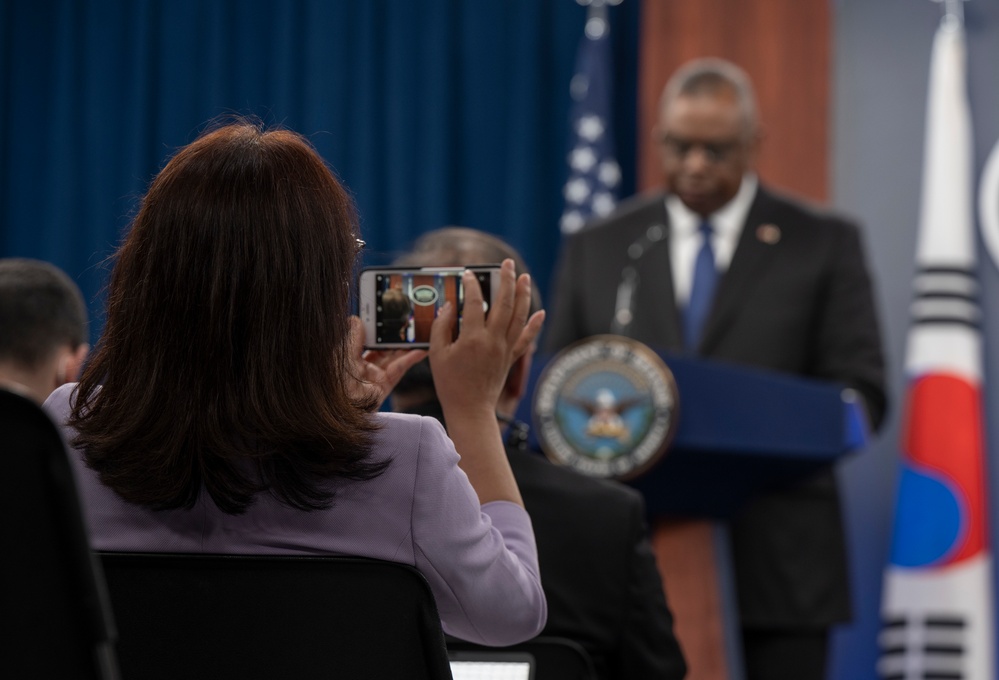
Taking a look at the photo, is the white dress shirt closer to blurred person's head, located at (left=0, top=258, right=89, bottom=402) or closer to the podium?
the podium

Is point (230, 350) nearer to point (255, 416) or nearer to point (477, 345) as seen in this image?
point (255, 416)

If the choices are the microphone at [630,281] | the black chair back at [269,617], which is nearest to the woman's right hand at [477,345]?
the black chair back at [269,617]

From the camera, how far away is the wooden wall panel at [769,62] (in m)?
5.46

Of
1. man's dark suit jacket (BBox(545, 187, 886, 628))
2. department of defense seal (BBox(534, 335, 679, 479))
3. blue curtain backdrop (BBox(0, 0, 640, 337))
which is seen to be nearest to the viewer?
department of defense seal (BBox(534, 335, 679, 479))

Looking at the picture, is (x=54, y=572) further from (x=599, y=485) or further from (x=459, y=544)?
(x=599, y=485)

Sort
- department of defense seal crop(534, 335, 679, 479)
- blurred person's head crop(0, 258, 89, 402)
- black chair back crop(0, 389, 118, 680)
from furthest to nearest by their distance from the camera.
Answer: department of defense seal crop(534, 335, 679, 479)
blurred person's head crop(0, 258, 89, 402)
black chair back crop(0, 389, 118, 680)

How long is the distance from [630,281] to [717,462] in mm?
1063

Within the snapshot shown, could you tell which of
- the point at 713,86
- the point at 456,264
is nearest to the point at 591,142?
the point at 713,86

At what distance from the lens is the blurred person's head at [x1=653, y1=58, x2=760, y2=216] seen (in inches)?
154

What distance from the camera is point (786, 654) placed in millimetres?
3432

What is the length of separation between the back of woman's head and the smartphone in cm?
26

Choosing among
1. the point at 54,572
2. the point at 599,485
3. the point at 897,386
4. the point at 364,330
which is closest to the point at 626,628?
the point at 599,485

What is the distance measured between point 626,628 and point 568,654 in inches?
8.9

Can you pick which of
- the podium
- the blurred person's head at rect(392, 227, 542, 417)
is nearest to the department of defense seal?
the podium
